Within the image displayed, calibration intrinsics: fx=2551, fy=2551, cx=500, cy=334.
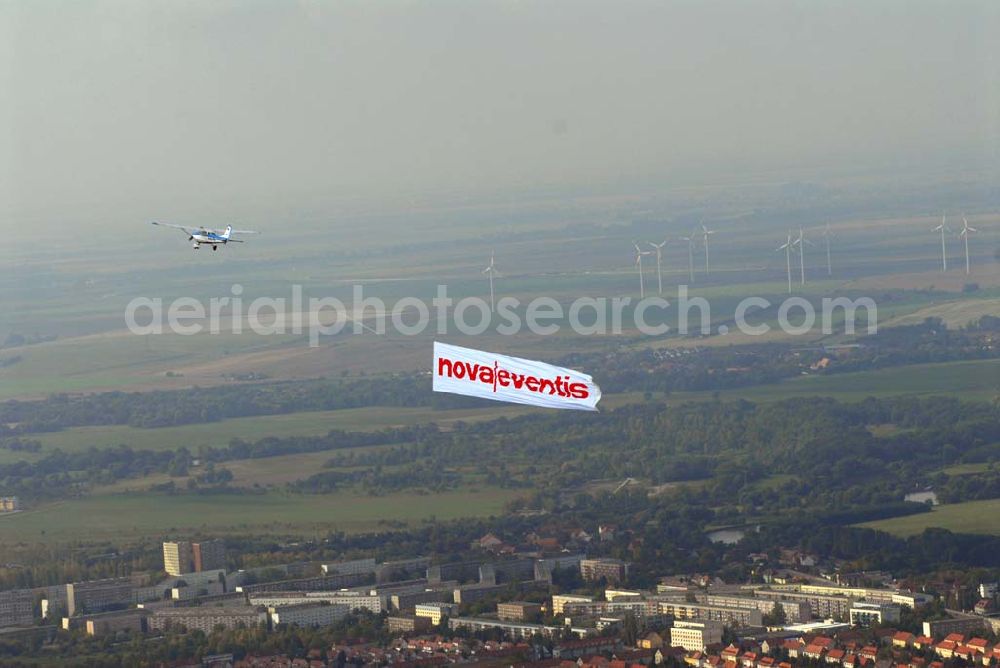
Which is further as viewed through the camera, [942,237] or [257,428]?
[942,237]

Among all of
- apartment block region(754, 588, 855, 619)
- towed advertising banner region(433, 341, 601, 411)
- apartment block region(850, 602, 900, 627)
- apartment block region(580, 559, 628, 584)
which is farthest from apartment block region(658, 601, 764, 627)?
towed advertising banner region(433, 341, 601, 411)

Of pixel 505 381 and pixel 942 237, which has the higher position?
pixel 942 237

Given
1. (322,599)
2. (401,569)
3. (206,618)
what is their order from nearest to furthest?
(206,618) → (322,599) → (401,569)

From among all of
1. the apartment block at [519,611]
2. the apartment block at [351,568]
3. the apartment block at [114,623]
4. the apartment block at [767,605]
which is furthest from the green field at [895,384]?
the apartment block at [114,623]

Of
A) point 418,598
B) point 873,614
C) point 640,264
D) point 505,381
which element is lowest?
point 873,614

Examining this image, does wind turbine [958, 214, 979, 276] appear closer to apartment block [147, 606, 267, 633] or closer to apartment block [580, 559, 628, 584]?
apartment block [580, 559, 628, 584]

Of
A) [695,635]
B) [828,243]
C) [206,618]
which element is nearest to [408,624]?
[206,618]

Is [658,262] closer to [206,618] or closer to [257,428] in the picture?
[257,428]

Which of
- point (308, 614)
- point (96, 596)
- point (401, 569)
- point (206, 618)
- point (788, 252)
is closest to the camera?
point (308, 614)
